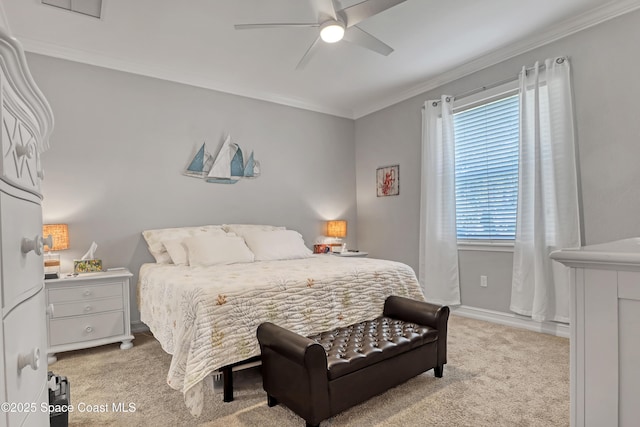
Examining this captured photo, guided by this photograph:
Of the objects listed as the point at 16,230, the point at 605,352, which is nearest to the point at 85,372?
the point at 16,230

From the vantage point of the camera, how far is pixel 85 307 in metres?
2.83

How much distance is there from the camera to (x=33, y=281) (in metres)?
0.85

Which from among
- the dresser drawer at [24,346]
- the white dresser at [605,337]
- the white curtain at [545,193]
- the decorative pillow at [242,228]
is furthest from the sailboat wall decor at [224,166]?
the white dresser at [605,337]

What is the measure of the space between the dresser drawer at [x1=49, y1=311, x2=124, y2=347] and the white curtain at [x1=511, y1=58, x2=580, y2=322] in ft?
11.8

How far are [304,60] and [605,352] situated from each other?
2.70 meters

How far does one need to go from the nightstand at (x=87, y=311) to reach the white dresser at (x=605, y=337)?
317 centimetres

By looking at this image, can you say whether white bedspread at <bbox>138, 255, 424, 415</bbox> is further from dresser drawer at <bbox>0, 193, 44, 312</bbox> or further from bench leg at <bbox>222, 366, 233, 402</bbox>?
dresser drawer at <bbox>0, 193, 44, 312</bbox>

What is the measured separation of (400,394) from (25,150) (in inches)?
83.0

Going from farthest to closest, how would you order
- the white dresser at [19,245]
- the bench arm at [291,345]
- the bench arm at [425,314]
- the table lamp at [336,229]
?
the table lamp at [336,229], the bench arm at [425,314], the bench arm at [291,345], the white dresser at [19,245]

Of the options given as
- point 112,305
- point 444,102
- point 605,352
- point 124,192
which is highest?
point 444,102

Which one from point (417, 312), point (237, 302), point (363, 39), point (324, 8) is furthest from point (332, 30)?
point (417, 312)

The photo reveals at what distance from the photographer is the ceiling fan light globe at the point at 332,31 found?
232cm

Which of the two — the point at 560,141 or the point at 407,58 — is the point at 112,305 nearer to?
the point at 407,58

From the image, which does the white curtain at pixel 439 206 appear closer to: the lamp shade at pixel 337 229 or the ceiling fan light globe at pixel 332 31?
the lamp shade at pixel 337 229
